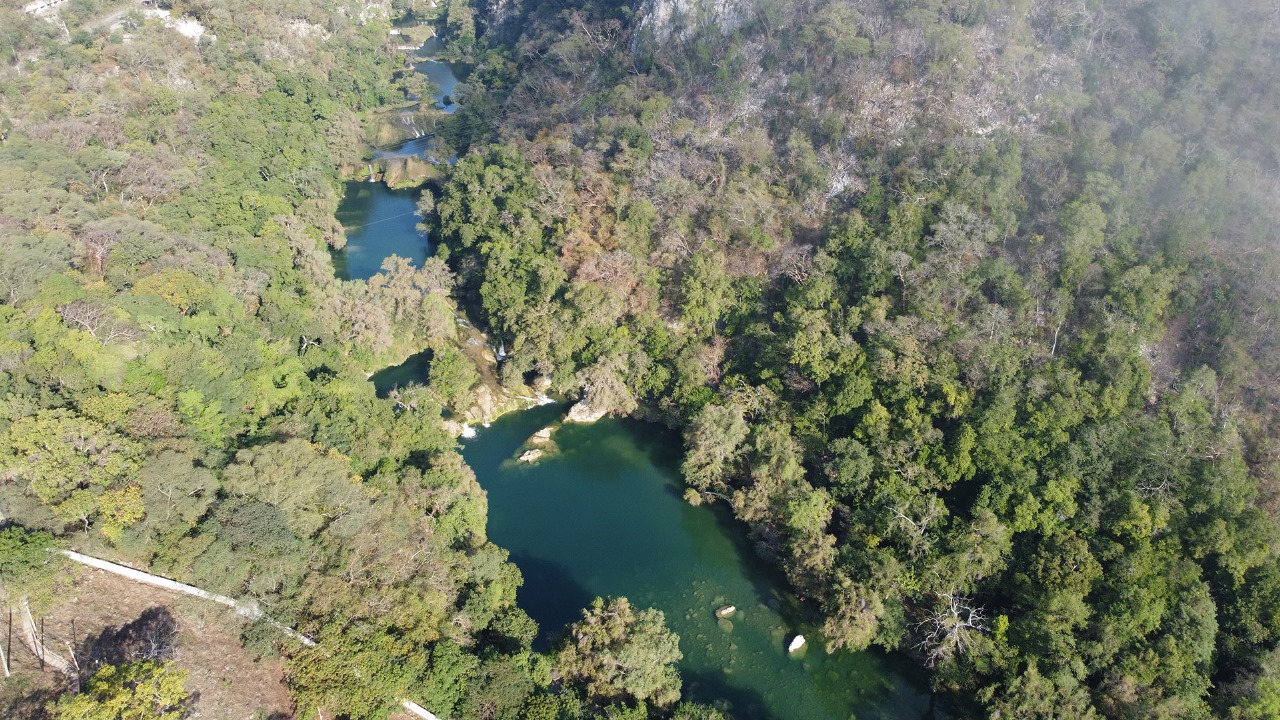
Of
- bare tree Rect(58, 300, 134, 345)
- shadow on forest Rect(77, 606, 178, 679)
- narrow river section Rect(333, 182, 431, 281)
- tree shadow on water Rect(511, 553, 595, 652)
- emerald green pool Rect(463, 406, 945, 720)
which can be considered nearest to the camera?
shadow on forest Rect(77, 606, 178, 679)

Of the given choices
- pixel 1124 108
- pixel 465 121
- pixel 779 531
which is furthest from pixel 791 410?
pixel 465 121

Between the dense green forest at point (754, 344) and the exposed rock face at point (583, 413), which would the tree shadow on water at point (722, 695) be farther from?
the exposed rock face at point (583, 413)

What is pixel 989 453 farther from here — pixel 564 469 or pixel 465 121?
pixel 465 121

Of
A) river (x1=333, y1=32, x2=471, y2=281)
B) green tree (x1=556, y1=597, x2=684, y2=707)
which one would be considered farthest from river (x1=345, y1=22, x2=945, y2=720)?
river (x1=333, y1=32, x2=471, y2=281)

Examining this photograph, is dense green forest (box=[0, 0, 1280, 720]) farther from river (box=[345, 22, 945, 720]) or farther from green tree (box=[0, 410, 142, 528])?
river (box=[345, 22, 945, 720])

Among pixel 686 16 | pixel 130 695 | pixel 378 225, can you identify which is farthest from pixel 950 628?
pixel 378 225

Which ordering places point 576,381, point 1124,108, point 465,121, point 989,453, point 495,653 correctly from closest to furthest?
1. point 495,653
2. point 989,453
3. point 576,381
4. point 1124,108
5. point 465,121

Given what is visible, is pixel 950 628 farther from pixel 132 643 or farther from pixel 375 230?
pixel 375 230
